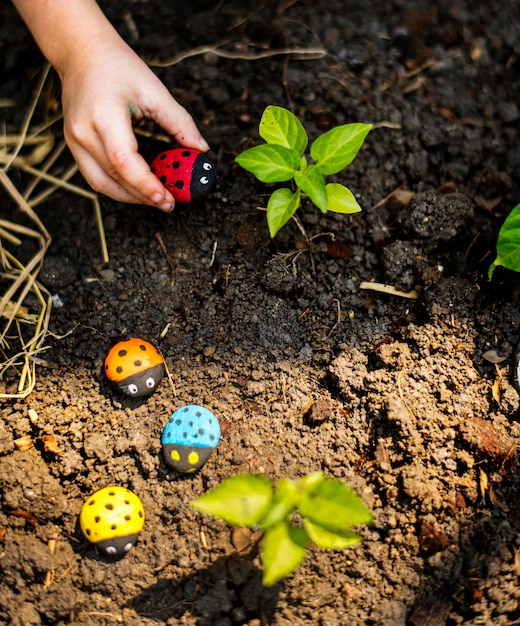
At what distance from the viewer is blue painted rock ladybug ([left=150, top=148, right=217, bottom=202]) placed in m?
2.09

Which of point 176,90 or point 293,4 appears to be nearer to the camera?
point 176,90

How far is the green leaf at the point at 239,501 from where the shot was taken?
1522 millimetres

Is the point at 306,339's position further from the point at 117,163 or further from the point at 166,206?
the point at 117,163

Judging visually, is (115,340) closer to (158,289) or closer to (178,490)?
(158,289)

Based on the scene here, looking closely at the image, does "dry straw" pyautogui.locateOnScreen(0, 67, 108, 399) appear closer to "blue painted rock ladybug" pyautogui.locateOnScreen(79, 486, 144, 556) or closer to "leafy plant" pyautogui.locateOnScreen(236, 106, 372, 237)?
"blue painted rock ladybug" pyautogui.locateOnScreen(79, 486, 144, 556)

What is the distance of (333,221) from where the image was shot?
229 centimetres

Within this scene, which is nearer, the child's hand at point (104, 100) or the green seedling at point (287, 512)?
the green seedling at point (287, 512)

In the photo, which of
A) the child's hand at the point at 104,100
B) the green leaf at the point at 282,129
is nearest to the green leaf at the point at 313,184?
the green leaf at the point at 282,129

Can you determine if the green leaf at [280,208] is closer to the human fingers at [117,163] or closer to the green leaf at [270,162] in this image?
the green leaf at [270,162]

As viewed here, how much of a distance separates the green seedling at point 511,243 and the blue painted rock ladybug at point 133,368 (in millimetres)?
1182

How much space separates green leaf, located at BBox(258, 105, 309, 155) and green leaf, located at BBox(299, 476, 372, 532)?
1056 mm

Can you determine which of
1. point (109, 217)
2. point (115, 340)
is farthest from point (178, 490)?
point (109, 217)

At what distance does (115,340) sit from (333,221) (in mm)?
913

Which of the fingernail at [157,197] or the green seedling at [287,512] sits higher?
the fingernail at [157,197]
